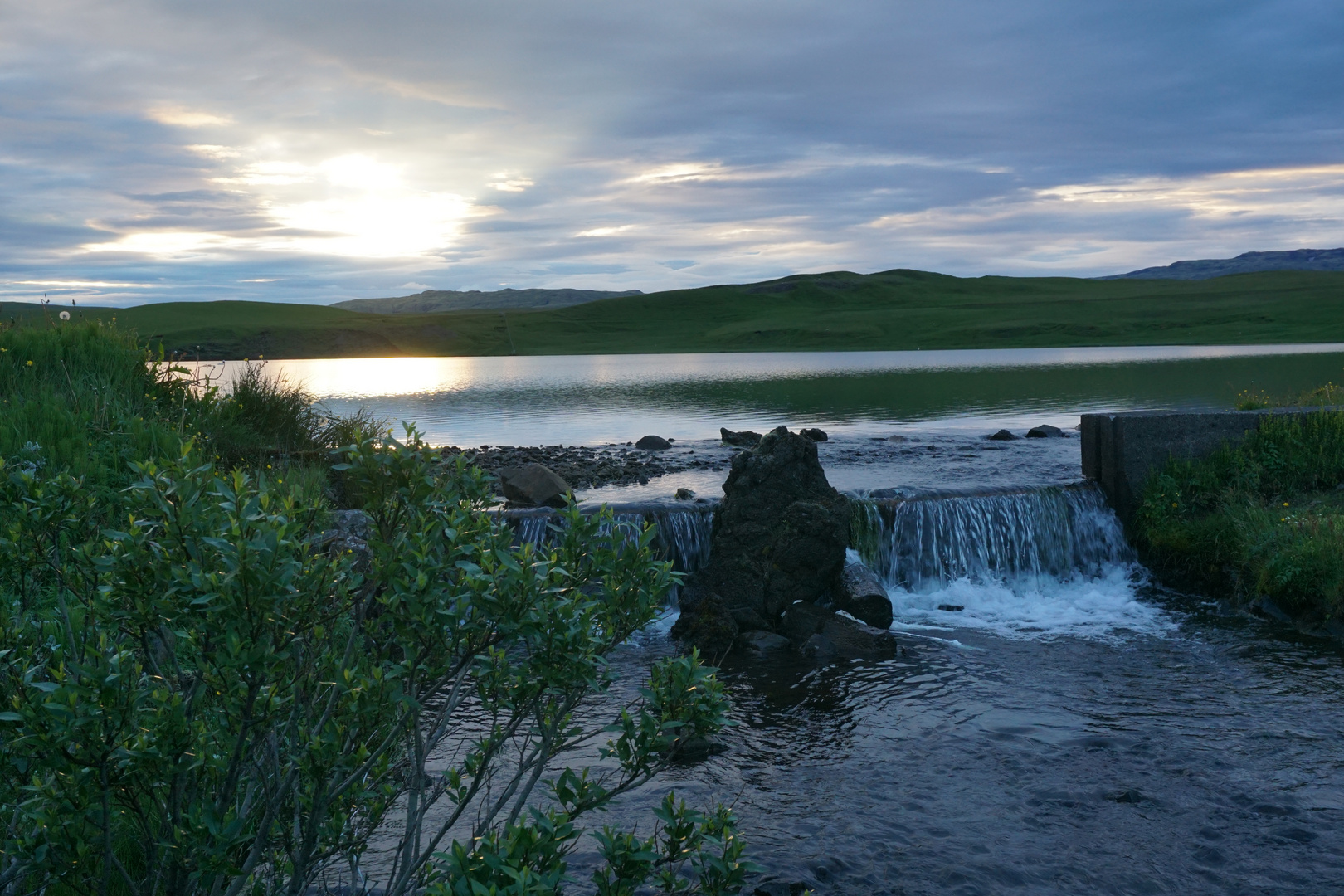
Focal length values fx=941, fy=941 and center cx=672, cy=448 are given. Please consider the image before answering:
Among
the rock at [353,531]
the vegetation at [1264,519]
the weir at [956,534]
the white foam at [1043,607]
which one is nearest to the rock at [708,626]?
the weir at [956,534]

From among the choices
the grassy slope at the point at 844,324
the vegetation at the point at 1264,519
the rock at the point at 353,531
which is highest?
the grassy slope at the point at 844,324

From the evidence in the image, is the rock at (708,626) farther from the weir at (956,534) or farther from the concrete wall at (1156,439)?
the concrete wall at (1156,439)

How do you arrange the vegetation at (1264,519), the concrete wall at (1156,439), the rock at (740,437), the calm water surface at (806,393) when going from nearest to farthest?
the vegetation at (1264,519) → the concrete wall at (1156,439) → the rock at (740,437) → the calm water surface at (806,393)

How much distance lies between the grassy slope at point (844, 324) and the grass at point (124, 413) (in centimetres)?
11672

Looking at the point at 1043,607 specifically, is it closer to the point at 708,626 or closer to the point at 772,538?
the point at 772,538

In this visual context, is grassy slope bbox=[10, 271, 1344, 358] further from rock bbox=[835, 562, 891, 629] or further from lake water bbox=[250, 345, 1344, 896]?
rock bbox=[835, 562, 891, 629]

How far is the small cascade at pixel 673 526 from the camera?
616 inches

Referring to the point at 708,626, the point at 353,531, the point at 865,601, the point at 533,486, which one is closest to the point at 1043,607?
the point at 865,601

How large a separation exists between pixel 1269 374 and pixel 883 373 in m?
26.7

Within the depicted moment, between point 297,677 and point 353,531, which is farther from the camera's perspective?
point 353,531

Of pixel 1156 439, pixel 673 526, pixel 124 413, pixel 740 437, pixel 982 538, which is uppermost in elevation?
pixel 124 413

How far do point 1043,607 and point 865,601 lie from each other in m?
3.42

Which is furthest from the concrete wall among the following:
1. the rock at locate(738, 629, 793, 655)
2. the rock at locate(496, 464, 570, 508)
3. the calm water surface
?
the calm water surface

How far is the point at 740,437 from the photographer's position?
1201 inches
